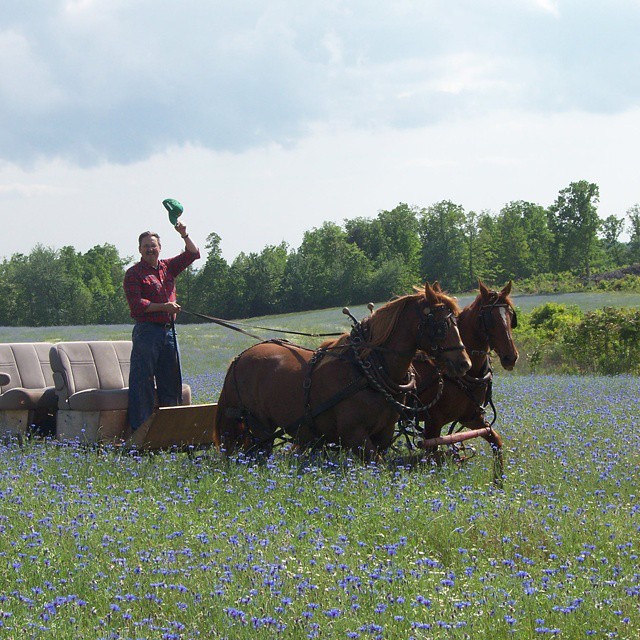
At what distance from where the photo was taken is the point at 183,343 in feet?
85.1

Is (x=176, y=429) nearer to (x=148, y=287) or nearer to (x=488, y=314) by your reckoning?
(x=148, y=287)

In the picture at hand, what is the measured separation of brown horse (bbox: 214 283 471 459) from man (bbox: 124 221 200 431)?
31.7 inches

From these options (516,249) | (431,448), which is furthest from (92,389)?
(516,249)

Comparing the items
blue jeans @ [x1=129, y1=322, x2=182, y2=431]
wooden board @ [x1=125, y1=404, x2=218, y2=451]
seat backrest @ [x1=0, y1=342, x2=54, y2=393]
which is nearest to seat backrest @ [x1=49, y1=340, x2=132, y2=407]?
seat backrest @ [x1=0, y1=342, x2=54, y2=393]

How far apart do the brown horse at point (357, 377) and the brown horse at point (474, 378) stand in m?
0.47

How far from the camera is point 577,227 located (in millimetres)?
64812

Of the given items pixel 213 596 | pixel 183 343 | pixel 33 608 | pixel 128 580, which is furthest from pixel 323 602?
pixel 183 343

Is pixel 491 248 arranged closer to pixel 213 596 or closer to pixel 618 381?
pixel 618 381

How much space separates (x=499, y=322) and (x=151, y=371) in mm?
3060

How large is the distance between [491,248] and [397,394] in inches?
2489

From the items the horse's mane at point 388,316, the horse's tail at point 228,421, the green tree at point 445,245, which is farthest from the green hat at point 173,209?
the green tree at point 445,245

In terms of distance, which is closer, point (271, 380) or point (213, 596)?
point (213, 596)

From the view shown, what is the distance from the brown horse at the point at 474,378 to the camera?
7.16 metres

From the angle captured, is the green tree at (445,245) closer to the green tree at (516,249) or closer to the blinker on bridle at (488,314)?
the green tree at (516,249)
